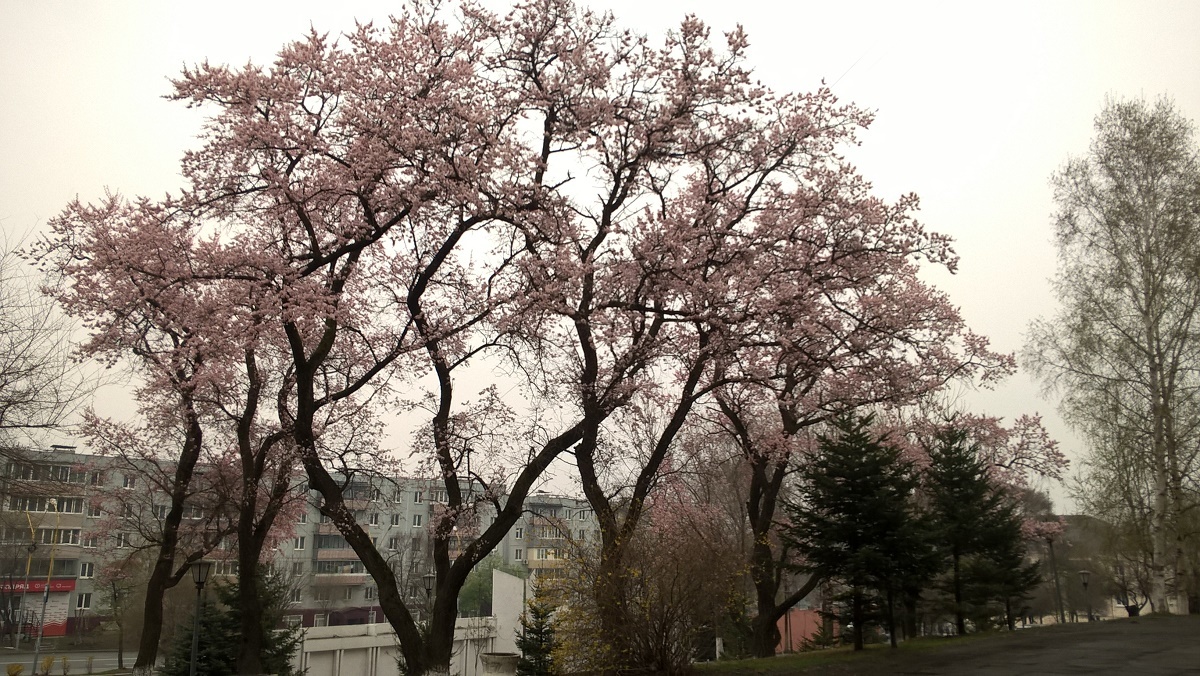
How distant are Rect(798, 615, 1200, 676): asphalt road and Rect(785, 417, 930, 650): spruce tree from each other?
1.55 meters

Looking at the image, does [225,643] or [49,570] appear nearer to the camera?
[225,643]

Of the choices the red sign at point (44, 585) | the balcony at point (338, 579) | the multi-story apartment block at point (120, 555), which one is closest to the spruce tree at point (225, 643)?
the multi-story apartment block at point (120, 555)

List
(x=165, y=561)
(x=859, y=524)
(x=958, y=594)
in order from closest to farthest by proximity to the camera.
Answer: (x=859, y=524) → (x=165, y=561) → (x=958, y=594)

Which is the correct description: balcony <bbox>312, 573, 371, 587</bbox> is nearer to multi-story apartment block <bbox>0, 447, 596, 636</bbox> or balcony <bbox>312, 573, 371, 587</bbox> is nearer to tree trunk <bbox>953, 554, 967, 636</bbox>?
multi-story apartment block <bbox>0, 447, 596, 636</bbox>

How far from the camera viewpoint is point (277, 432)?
52.4 ft

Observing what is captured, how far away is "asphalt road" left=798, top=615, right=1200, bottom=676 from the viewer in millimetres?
11922

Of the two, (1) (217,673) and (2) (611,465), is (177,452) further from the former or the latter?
(2) (611,465)

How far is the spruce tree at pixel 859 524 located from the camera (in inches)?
642

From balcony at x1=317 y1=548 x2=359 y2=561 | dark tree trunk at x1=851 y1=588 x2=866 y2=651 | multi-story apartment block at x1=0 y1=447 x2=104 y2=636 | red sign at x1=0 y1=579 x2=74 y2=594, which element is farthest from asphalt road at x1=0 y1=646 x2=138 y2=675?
dark tree trunk at x1=851 y1=588 x2=866 y2=651

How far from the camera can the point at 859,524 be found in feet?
54.1

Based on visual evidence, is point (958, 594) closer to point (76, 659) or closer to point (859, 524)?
point (859, 524)

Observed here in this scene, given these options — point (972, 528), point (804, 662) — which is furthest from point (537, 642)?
point (972, 528)

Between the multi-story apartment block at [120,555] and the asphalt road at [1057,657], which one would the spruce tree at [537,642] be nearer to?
the multi-story apartment block at [120,555]

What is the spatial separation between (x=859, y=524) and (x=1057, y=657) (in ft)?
13.2
